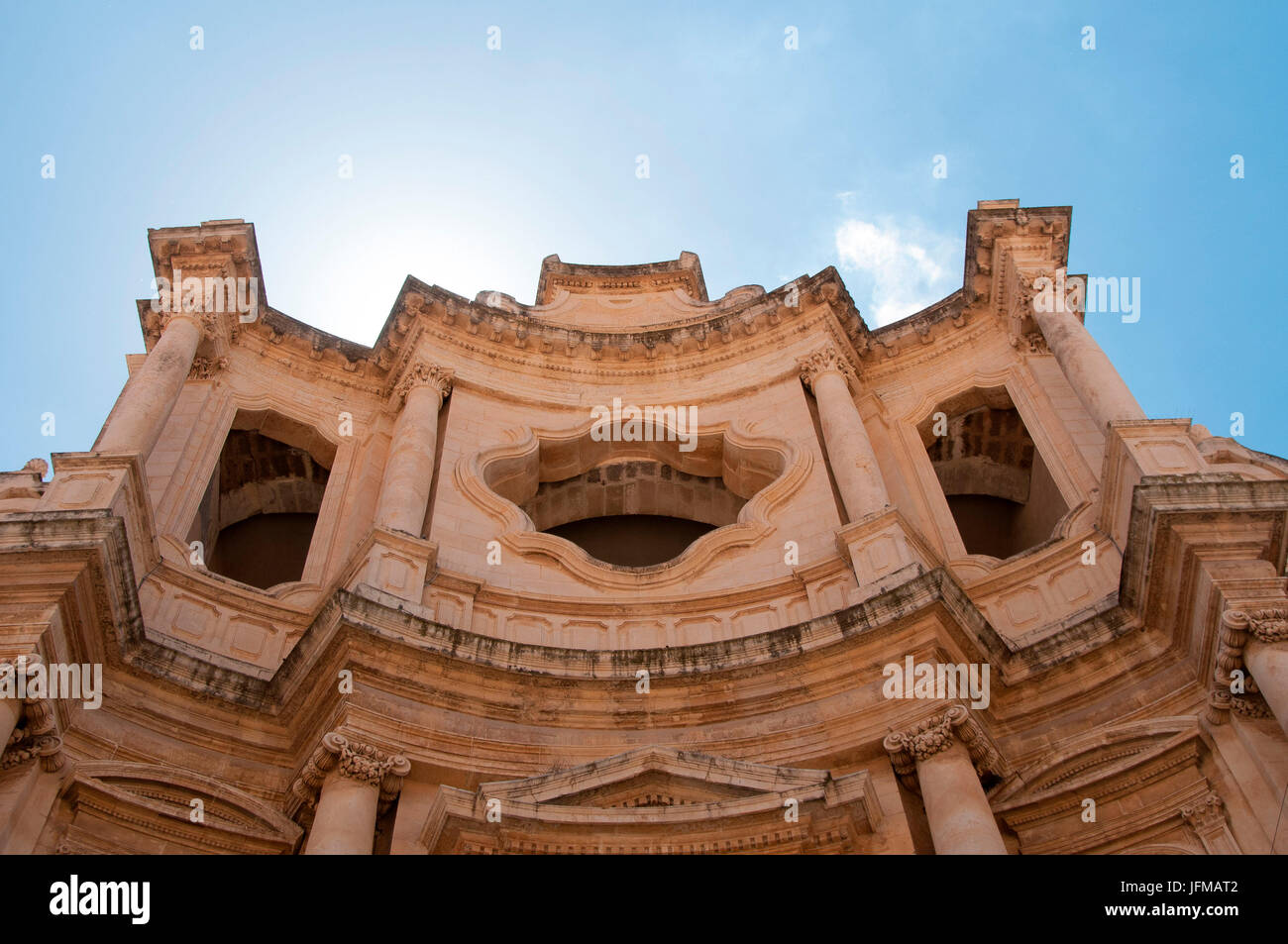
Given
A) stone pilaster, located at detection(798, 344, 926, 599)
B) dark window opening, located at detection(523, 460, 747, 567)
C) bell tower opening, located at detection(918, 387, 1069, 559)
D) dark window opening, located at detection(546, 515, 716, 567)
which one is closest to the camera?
stone pilaster, located at detection(798, 344, 926, 599)

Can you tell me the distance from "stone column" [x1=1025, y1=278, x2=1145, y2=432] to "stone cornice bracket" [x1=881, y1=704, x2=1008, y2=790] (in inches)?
202

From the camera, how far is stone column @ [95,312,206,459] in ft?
54.3

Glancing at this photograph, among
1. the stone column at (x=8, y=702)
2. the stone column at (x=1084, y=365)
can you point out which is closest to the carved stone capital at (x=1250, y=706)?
the stone column at (x=1084, y=365)

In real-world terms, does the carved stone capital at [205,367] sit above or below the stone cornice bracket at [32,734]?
above

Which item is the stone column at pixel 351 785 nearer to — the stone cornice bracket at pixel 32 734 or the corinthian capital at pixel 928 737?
the stone cornice bracket at pixel 32 734

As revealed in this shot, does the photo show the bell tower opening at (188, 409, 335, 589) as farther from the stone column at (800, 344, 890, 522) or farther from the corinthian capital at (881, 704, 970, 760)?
the corinthian capital at (881, 704, 970, 760)

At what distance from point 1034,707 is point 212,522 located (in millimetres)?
12684

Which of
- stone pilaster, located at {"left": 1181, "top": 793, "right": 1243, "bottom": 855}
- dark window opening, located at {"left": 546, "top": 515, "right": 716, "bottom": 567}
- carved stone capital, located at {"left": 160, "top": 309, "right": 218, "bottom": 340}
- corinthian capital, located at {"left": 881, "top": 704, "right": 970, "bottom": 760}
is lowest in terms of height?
stone pilaster, located at {"left": 1181, "top": 793, "right": 1243, "bottom": 855}

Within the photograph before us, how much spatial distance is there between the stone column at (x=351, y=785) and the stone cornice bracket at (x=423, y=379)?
9.00 metres

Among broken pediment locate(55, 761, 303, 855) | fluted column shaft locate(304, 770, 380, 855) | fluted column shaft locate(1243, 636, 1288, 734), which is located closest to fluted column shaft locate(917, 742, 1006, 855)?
fluted column shaft locate(1243, 636, 1288, 734)

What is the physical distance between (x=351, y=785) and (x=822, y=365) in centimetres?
1145

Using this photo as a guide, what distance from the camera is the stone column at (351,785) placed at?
12211mm
